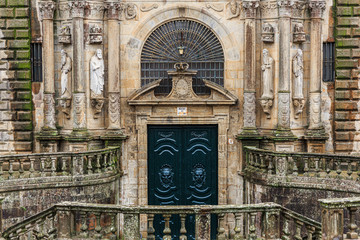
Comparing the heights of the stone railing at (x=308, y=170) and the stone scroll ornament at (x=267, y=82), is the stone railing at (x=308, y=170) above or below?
below

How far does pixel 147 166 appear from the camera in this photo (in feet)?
58.3

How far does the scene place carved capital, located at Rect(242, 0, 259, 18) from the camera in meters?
17.0

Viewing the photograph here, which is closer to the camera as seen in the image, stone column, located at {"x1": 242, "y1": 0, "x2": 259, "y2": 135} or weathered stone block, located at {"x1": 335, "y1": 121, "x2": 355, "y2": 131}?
stone column, located at {"x1": 242, "y1": 0, "x2": 259, "y2": 135}

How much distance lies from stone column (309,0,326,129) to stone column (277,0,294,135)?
31.5 inches

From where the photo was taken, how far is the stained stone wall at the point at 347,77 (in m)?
17.8

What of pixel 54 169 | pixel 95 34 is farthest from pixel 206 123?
pixel 54 169

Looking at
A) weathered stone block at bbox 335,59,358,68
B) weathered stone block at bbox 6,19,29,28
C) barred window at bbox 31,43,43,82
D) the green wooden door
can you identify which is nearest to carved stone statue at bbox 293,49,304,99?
weathered stone block at bbox 335,59,358,68

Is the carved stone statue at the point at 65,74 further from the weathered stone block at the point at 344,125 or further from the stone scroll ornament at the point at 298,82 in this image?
the weathered stone block at the point at 344,125

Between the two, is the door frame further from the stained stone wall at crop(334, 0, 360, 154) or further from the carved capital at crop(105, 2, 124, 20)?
the stained stone wall at crop(334, 0, 360, 154)

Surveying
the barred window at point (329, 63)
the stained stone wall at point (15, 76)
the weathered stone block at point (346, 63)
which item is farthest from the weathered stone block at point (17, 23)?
the weathered stone block at point (346, 63)

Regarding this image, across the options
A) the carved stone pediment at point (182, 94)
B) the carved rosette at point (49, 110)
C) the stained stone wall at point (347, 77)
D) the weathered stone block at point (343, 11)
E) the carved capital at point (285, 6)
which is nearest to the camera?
the carved capital at point (285, 6)

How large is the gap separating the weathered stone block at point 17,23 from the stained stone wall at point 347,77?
938 centimetres

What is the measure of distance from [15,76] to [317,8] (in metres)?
9.26

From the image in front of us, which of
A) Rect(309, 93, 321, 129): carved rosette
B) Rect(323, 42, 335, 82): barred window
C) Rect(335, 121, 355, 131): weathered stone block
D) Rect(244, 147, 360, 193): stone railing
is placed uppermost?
Rect(323, 42, 335, 82): barred window
